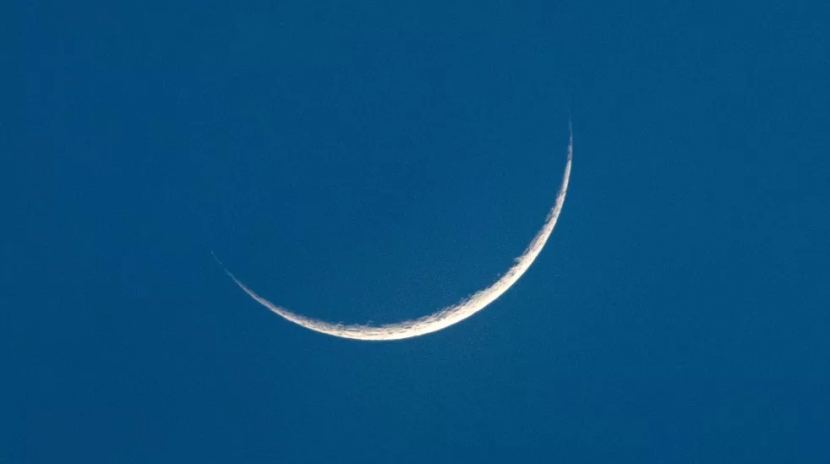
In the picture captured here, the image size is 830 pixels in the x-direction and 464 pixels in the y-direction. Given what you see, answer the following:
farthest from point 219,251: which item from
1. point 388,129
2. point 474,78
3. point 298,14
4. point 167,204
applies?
point 474,78

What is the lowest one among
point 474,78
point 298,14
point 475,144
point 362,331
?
point 362,331

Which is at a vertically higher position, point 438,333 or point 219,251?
point 219,251

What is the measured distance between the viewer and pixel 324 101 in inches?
64.7

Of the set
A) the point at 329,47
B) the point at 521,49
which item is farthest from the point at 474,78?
the point at 329,47

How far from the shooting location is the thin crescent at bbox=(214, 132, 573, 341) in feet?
5.56

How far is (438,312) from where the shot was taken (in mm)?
1711

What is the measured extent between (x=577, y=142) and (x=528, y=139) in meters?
0.17

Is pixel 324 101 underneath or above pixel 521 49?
underneath

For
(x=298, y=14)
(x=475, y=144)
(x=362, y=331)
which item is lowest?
(x=362, y=331)

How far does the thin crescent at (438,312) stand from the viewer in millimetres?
1695

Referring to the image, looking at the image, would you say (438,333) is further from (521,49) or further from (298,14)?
(298,14)

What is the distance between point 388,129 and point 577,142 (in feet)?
2.12

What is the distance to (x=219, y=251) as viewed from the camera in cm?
167

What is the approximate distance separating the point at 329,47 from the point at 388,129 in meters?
0.34
